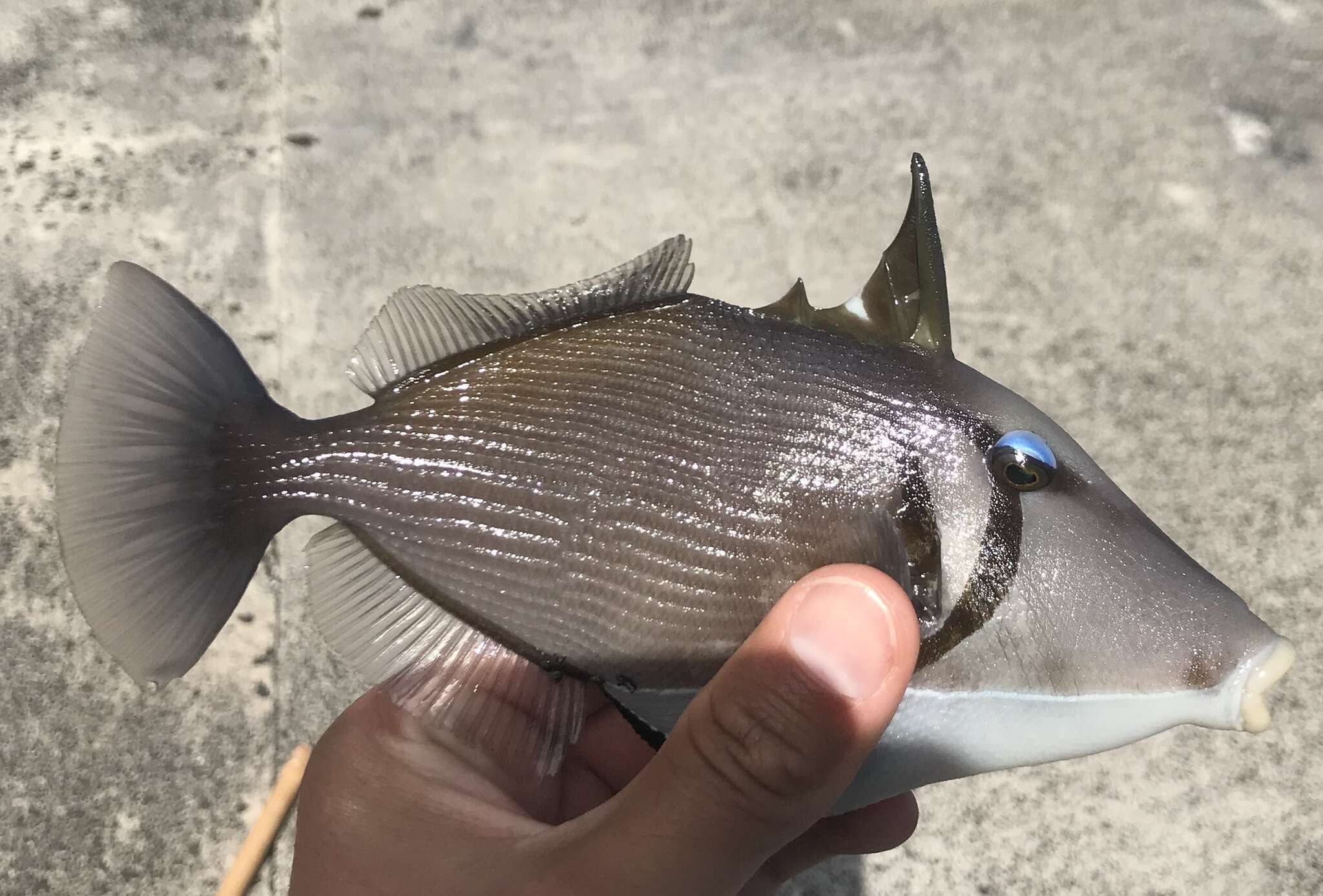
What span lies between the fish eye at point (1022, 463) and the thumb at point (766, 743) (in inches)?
7.3

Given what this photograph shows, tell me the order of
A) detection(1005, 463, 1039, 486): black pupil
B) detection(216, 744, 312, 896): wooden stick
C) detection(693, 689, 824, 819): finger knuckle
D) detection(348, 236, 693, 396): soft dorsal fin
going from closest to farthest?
detection(693, 689, 824, 819): finger knuckle
detection(1005, 463, 1039, 486): black pupil
detection(348, 236, 693, 396): soft dorsal fin
detection(216, 744, 312, 896): wooden stick

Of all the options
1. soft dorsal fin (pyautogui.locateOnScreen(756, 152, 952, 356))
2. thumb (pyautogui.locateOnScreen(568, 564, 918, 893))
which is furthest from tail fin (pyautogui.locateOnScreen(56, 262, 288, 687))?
soft dorsal fin (pyautogui.locateOnScreen(756, 152, 952, 356))

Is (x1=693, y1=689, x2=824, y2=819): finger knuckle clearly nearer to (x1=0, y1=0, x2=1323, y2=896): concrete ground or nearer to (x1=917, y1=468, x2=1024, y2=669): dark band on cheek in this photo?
(x1=917, y1=468, x2=1024, y2=669): dark band on cheek

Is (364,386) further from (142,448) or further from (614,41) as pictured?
(614,41)

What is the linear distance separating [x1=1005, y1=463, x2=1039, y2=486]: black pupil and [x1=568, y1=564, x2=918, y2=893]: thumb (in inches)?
7.3

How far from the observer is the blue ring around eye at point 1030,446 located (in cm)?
80

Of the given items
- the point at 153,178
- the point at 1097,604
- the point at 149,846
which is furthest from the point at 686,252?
the point at 153,178

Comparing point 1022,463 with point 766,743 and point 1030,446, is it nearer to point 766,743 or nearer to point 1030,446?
point 1030,446

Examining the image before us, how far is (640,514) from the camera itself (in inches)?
32.5

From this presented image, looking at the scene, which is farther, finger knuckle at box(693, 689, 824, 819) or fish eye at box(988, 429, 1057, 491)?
fish eye at box(988, 429, 1057, 491)

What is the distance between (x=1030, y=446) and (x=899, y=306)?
0.20 metres

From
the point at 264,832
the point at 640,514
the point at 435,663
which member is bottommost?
the point at 264,832

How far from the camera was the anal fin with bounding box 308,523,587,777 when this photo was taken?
2.85 feet

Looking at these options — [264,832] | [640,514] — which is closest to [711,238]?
[640,514]
